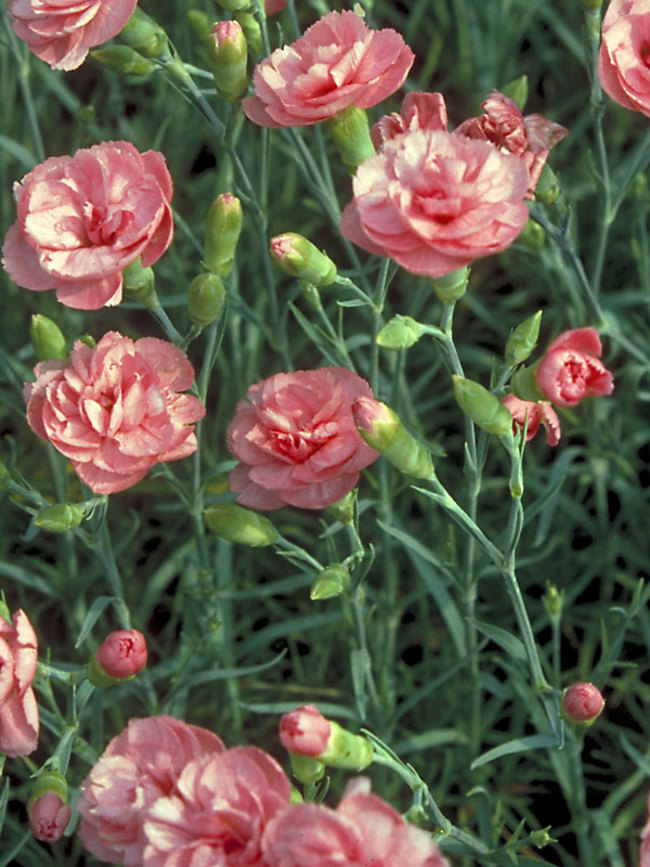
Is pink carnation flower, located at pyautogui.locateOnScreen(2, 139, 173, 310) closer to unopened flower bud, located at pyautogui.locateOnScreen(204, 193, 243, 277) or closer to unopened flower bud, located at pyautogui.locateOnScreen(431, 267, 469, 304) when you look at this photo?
unopened flower bud, located at pyautogui.locateOnScreen(204, 193, 243, 277)

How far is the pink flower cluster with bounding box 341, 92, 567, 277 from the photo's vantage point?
3.62 feet

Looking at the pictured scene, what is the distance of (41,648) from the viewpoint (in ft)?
6.77

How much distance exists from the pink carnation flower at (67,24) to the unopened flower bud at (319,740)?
0.86 m

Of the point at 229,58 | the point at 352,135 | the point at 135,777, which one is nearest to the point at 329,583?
the point at 135,777

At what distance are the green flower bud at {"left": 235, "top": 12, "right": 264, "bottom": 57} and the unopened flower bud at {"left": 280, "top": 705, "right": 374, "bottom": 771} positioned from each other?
954 mm

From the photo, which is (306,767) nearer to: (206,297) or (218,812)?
(218,812)

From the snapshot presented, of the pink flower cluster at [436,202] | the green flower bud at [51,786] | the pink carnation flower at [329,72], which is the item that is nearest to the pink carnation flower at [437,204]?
the pink flower cluster at [436,202]

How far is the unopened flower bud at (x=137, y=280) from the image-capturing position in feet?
4.45

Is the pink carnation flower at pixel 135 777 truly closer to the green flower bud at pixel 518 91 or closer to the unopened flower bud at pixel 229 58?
the unopened flower bud at pixel 229 58

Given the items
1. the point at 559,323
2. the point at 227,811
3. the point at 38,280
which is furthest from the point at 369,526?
Result: the point at 227,811

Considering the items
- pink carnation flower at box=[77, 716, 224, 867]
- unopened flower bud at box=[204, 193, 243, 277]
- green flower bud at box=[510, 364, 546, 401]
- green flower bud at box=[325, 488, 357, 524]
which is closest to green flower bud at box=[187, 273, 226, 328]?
unopened flower bud at box=[204, 193, 243, 277]

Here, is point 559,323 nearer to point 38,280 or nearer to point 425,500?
point 425,500

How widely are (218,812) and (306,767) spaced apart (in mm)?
185

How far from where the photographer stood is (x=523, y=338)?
50.1 inches
